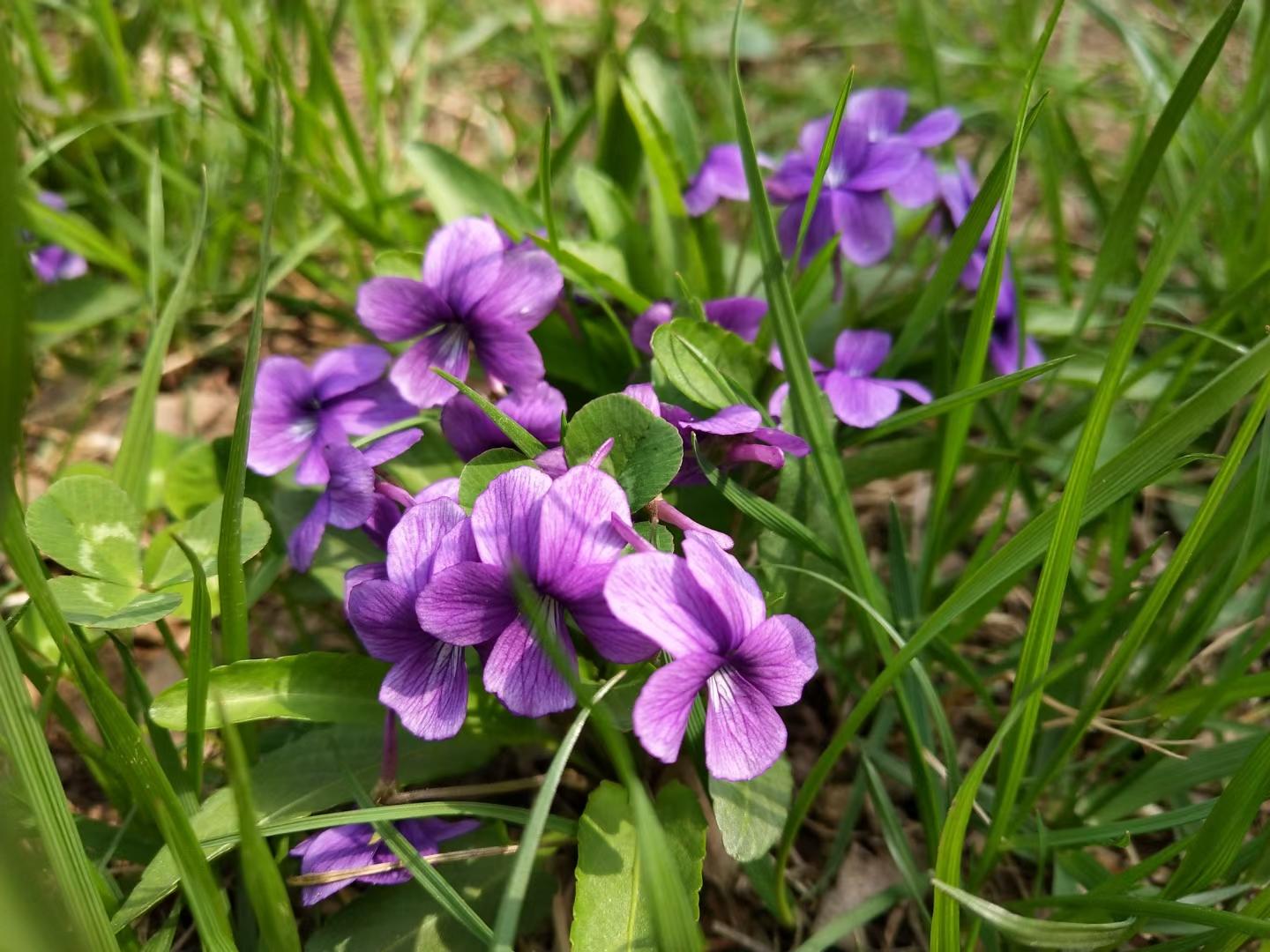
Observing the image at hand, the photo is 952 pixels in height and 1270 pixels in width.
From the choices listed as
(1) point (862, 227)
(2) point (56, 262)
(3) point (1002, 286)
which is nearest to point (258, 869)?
(1) point (862, 227)

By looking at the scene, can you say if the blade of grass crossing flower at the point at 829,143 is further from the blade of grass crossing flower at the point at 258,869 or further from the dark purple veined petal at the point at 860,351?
the blade of grass crossing flower at the point at 258,869

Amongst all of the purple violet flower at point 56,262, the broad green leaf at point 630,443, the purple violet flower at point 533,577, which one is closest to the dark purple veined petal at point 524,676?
the purple violet flower at point 533,577

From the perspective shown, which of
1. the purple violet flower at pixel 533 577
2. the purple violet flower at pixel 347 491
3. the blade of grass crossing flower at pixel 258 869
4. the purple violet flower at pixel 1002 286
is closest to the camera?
the blade of grass crossing flower at pixel 258 869

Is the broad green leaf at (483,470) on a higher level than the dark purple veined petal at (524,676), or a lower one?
higher

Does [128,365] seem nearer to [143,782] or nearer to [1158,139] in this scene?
[143,782]

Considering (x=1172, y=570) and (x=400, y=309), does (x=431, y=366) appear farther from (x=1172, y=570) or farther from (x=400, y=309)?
(x=1172, y=570)

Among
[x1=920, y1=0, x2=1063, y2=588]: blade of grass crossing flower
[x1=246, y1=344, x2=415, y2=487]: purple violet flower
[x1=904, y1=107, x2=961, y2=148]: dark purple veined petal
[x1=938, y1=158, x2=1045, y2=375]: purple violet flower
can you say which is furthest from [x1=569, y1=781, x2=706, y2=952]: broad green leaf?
[x1=904, y1=107, x2=961, y2=148]: dark purple veined petal
